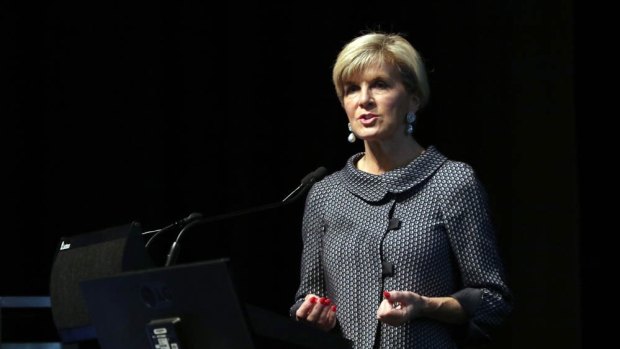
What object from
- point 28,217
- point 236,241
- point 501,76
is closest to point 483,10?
point 501,76

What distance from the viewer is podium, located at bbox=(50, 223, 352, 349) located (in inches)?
71.1

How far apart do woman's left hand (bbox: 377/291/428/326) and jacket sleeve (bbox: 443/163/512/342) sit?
10.3 inches

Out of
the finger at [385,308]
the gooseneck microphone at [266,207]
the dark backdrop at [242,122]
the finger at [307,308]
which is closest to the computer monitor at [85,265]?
the gooseneck microphone at [266,207]

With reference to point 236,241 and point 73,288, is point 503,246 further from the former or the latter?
point 73,288

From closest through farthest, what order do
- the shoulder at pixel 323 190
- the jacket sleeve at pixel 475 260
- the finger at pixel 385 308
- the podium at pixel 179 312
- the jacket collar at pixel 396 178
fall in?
the podium at pixel 179 312 < the finger at pixel 385 308 < the jacket sleeve at pixel 475 260 < the jacket collar at pixel 396 178 < the shoulder at pixel 323 190

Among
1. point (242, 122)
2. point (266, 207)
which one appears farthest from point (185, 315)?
point (242, 122)

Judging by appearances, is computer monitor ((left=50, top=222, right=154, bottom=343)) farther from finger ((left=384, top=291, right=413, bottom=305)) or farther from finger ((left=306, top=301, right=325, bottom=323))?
finger ((left=384, top=291, right=413, bottom=305))

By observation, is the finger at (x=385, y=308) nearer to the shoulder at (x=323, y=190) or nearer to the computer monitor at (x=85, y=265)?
the computer monitor at (x=85, y=265)

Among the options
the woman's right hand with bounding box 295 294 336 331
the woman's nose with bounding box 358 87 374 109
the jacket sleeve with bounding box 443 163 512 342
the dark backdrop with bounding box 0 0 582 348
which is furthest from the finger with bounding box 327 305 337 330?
the dark backdrop with bounding box 0 0 582 348

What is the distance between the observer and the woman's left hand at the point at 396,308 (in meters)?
2.10

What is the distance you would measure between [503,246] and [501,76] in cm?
56

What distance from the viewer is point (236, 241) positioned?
398 centimetres

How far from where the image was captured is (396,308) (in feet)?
6.91

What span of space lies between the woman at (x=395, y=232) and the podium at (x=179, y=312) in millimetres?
367
